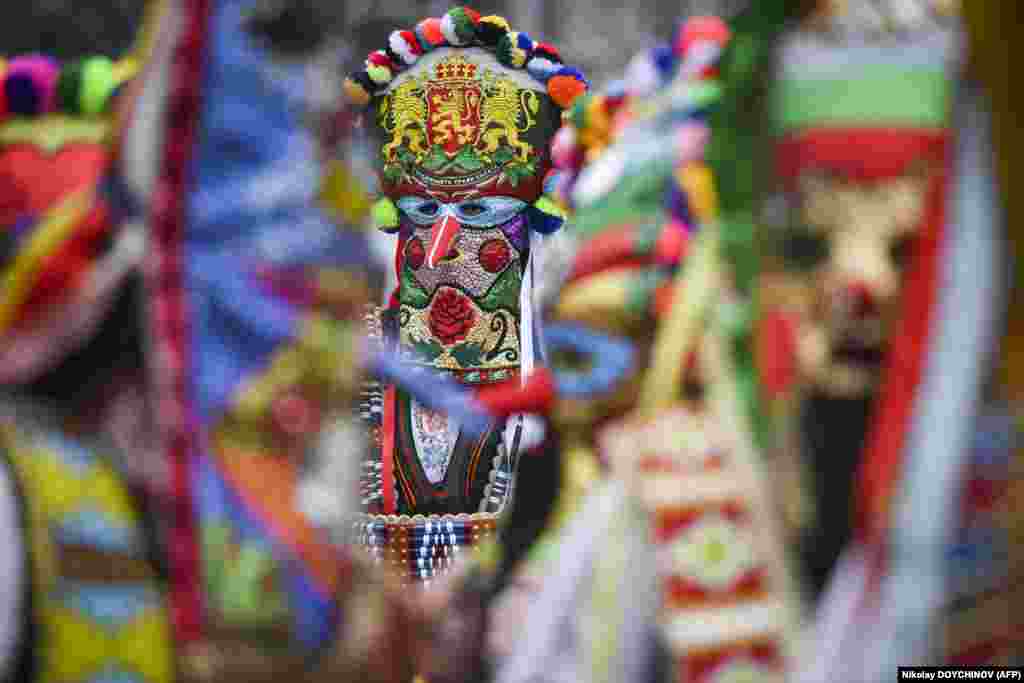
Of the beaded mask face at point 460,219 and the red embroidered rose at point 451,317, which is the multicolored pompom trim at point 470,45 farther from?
the red embroidered rose at point 451,317

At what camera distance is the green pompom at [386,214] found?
106 inches

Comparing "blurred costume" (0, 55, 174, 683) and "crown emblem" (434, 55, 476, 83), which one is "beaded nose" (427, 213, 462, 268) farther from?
"blurred costume" (0, 55, 174, 683)

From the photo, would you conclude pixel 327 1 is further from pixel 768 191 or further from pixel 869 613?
pixel 869 613

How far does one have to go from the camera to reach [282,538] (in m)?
1.75

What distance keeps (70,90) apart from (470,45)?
30.3 inches

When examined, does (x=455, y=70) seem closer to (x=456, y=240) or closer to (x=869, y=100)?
(x=456, y=240)

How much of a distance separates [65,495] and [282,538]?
358 mm

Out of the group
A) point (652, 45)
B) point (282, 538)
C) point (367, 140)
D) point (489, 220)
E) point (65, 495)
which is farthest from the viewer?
point (489, 220)

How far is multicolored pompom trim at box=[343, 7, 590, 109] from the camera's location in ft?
8.21

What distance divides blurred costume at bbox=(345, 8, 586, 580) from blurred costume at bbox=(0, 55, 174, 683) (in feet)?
2.24

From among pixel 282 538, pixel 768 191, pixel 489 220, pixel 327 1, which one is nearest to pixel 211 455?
pixel 282 538

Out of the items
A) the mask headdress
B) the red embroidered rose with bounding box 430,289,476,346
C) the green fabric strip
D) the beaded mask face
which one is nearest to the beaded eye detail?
the beaded mask face

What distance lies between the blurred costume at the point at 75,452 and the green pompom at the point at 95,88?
14 cm

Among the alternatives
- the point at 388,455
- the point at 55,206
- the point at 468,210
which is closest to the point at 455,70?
the point at 468,210
